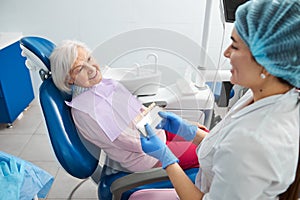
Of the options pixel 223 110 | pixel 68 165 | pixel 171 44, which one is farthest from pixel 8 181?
pixel 223 110

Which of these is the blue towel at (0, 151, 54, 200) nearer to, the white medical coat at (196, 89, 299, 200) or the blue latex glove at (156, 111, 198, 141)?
the blue latex glove at (156, 111, 198, 141)

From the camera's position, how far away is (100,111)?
113 cm

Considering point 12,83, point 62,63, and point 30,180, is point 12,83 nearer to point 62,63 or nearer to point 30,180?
point 30,180

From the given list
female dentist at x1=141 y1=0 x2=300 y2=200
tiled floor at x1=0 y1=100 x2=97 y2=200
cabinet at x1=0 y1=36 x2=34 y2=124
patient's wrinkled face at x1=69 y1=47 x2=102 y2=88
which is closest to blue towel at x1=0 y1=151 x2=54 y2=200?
tiled floor at x1=0 y1=100 x2=97 y2=200

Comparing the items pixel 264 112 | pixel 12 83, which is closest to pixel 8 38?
pixel 12 83

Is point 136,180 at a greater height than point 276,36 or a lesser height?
lesser

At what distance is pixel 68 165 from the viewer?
95cm

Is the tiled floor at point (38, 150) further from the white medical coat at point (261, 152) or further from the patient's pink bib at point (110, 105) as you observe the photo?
the white medical coat at point (261, 152)

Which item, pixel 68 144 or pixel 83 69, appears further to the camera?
pixel 83 69

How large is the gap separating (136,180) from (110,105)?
0.42m

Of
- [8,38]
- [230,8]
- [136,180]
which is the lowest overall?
[136,180]

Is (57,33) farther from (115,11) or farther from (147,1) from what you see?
(147,1)

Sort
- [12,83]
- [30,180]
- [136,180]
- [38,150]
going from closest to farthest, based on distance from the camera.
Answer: [136,180] < [30,180] < [38,150] < [12,83]

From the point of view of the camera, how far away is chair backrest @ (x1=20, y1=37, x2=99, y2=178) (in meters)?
0.94
